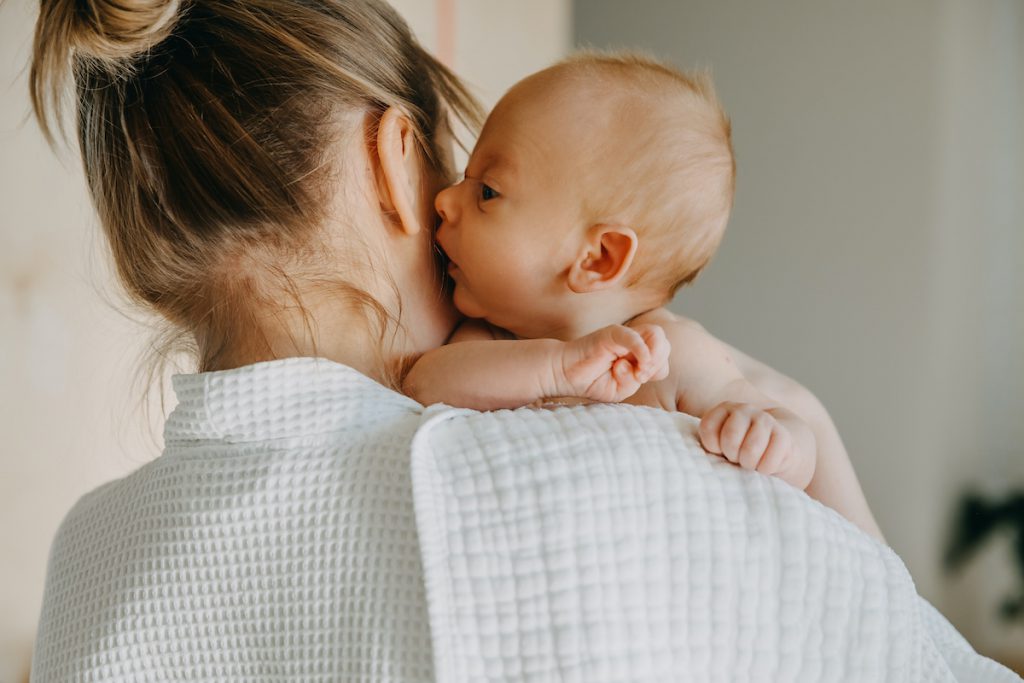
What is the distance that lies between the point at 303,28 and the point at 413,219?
6.7 inches

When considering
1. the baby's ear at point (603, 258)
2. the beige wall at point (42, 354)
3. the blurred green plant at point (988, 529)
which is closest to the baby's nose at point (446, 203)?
the baby's ear at point (603, 258)

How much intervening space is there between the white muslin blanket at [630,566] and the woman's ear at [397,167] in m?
0.23

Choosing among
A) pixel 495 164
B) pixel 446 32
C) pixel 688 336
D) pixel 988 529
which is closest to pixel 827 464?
pixel 688 336

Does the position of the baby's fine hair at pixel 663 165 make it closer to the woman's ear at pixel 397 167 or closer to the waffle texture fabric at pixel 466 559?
the woman's ear at pixel 397 167

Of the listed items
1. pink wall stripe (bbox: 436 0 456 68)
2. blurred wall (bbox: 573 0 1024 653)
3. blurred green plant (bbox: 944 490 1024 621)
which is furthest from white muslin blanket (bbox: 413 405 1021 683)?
blurred green plant (bbox: 944 490 1024 621)

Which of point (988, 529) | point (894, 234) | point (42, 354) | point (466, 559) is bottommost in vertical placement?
point (988, 529)

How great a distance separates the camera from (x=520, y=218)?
34.1 inches

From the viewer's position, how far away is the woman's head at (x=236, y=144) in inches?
27.8

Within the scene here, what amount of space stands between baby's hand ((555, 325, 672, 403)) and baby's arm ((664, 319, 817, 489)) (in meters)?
0.06

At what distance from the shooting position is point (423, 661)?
21.5 inches

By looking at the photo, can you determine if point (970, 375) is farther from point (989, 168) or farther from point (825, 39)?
point (825, 39)

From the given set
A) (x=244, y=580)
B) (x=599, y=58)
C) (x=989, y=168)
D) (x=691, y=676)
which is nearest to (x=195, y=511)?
(x=244, y=580)

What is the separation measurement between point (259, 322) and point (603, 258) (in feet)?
1.07

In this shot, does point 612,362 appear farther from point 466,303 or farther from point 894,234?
point 894,234
